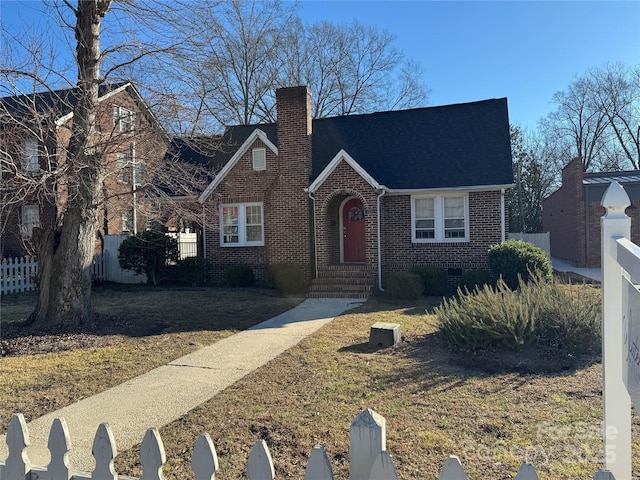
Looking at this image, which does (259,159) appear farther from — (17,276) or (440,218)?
(17,276)

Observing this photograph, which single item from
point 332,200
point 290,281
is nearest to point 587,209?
point 332,200

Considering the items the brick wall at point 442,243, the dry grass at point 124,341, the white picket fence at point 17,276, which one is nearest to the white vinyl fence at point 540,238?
the brick wall at point 442,243

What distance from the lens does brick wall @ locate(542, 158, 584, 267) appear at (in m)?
21.5

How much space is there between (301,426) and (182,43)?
7.70 m

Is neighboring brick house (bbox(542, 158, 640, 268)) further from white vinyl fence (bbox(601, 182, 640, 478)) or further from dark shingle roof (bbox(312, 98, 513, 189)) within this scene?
white vinyl fence (bbox(601, 182, 640, 478))

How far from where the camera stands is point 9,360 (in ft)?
23.8

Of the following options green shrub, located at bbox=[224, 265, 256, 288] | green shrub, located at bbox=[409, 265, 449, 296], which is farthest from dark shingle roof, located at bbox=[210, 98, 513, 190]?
green shrub, located at bbox=[224, 265, 256, 288]

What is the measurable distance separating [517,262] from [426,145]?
576 cm

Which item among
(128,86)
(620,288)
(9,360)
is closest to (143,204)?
(128,86)

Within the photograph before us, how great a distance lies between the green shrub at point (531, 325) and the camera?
6574 mm

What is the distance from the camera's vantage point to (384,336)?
7.62m

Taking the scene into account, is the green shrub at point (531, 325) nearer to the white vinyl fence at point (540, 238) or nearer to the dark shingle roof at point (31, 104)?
the dark shingle roof at point (31, 104)

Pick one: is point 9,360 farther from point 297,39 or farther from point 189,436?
point 297,39

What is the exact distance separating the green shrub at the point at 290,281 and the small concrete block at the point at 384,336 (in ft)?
25.3
